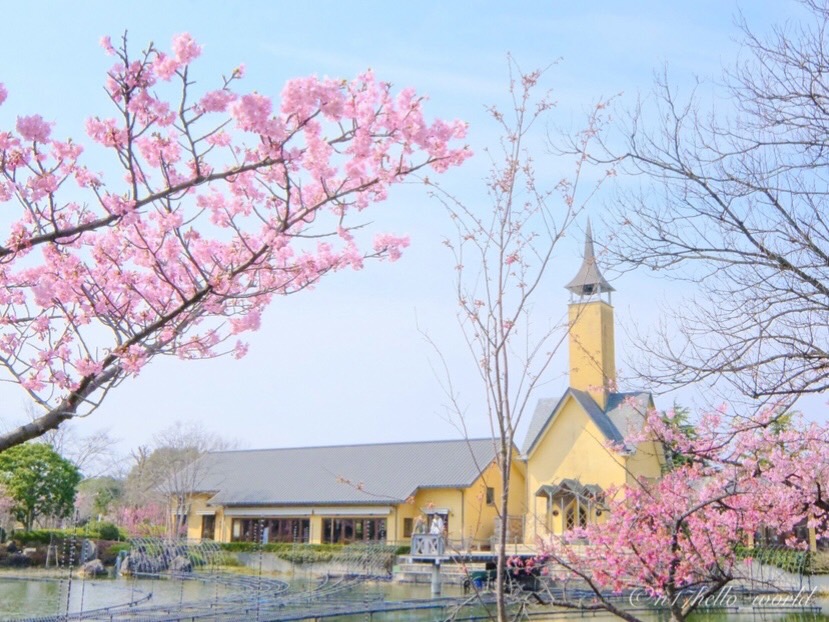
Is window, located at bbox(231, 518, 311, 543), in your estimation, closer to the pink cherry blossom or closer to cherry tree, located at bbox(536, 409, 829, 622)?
cherry tree, located at bbox(536, 409, 829, 622)

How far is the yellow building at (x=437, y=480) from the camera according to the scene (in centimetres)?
2992

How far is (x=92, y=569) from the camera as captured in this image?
26438 millimetres

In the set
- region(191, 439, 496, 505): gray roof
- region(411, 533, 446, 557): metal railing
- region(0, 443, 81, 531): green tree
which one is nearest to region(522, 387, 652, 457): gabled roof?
region(191, 439, 496, 505): gray roof

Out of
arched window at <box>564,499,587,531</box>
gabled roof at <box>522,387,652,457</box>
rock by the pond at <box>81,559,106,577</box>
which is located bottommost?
rock by the pond at <box>81,559,106,577</box>

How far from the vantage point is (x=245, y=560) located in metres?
31.5

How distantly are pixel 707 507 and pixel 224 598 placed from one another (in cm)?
1146

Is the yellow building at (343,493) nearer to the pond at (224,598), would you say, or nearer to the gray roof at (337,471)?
the gray roof at (337,471)

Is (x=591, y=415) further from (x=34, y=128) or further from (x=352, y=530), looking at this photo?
(x=34, y=128)

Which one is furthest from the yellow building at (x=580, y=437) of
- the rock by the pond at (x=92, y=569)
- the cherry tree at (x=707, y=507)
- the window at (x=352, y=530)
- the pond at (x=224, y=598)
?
the cherry tree at (x=707, y=507)

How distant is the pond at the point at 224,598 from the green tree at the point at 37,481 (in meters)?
5.80

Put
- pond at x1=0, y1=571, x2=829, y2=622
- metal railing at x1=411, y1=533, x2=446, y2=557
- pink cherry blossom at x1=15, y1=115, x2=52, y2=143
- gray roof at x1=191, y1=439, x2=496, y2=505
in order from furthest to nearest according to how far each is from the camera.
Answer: gray roof at x1=191, y1=439, x2=496, y2=505, metal railing at x1=411, y1=533, x2=446, y2=557, pond at x1=0, y1=571, x2=829, y2=622, pink cherry blossom at x1=15, y1=115, x2=52, y2=143

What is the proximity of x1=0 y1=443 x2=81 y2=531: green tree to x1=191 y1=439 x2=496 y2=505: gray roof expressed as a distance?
6472mm

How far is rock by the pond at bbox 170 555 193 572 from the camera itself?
2745 cm

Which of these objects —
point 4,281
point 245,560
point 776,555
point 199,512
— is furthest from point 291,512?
point 4,281
